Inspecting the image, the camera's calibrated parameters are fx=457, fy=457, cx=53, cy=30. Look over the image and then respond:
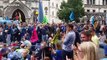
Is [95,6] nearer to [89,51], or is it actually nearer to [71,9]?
[71,9]

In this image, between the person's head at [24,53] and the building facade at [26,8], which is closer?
the person's head at [24,53]

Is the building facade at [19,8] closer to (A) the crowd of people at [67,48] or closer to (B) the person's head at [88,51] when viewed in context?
(A) the crowd of people at [67,48]

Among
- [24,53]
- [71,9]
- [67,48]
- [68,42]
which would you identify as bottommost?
[71,9]

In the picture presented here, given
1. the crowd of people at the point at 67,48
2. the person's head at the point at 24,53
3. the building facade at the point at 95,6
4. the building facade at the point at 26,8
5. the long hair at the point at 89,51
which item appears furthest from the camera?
the building facade at the point at 95,6

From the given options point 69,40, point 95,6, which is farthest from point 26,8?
point 69,40

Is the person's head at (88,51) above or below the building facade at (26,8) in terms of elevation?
above

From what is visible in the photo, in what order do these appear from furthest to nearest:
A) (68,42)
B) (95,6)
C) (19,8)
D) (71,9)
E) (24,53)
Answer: (95,6)
(19,8)
(71,9)
(24,53)
(68,42)

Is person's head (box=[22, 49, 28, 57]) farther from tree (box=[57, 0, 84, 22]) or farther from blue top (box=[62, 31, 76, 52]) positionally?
tree (box=[57, 0, 84, 22])

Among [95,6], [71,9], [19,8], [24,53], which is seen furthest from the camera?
[95,6]

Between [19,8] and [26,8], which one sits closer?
[26,8]


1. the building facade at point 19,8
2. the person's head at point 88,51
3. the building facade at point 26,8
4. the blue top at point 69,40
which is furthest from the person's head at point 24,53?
the building facade at point 19,8

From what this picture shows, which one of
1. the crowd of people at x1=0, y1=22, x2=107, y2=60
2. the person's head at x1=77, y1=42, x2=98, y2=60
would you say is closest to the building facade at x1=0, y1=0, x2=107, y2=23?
the crowd of people at x1=0, y1=22, x2=107, y2=60

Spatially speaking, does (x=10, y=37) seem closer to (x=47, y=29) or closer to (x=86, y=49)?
(x=47, y=29)

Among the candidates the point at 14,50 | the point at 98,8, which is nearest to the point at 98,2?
the point at 98,8
